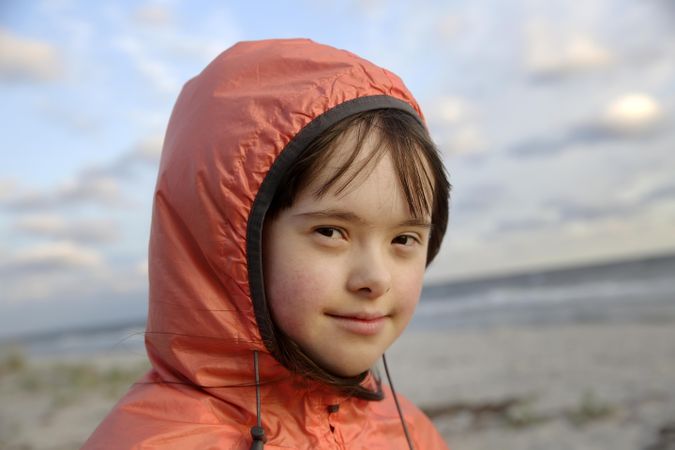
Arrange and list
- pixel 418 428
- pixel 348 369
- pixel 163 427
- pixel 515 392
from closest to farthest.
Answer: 1. pixel 163 427
2. pixel 348 369
3. pixel 418 428
4. pixel 515 392

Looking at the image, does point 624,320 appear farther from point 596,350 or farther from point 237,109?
point 237,109

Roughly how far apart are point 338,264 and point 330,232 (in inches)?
3.4

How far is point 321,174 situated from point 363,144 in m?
0.14

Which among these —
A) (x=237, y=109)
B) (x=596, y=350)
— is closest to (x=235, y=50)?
(x=237, y=109)

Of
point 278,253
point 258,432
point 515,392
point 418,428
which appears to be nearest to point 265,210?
point 278,253

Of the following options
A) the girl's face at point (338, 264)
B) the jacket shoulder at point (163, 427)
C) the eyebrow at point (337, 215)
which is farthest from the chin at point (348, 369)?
the eyebrow at point (337, 215)

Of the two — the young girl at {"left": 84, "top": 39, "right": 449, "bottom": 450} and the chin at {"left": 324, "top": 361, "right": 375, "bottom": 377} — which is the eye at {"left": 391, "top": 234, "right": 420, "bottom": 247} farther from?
the chin at {"left": 324, "top": 361, "right": 375, "bottom": 377}

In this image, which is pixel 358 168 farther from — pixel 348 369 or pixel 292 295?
pixel 348 369

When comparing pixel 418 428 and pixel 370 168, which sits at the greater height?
pixel 370 168

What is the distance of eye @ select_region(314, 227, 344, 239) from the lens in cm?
156

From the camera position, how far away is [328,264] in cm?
154

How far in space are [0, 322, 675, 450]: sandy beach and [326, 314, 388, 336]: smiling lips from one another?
9.89 ft

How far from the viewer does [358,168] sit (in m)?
1.57

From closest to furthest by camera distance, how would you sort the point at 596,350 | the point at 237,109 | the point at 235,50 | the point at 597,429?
the point at 237,109 → the point at 235,50 → the point at 597,429 → the point at 596,350
